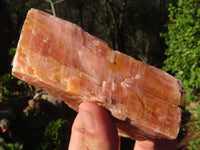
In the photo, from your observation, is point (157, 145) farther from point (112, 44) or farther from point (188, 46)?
point (112, 44)

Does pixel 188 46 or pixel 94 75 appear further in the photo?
pixel 188 46

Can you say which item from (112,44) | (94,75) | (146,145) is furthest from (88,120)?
(112,44)

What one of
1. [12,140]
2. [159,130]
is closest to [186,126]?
[12,140]

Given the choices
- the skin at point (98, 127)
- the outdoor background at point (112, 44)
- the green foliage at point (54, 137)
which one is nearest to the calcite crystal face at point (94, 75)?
the skin at point (98, 127)

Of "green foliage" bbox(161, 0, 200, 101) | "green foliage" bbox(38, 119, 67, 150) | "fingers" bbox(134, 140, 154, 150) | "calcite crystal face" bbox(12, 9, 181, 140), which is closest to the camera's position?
"calcite crystal face" bbox(12, 9, 181, 140)

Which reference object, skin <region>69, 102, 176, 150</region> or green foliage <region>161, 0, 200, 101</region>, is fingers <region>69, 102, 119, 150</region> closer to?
skin <region>69, 102, 176, 150</region>

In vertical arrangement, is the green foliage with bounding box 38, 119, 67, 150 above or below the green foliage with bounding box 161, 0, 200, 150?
below

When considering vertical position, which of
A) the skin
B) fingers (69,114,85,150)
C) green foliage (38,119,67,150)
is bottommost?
green foliage (38,119,67,150)

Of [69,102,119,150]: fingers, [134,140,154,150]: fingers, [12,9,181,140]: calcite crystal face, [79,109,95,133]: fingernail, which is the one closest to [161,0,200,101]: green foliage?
[134,140,154,150]: fingers
